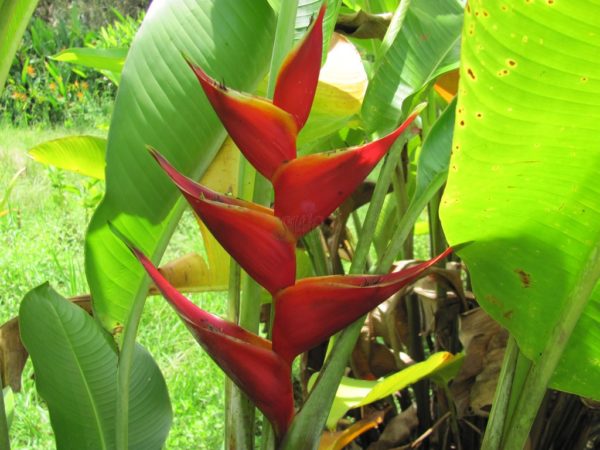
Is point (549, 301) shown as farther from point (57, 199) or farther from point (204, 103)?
point (57, 199)

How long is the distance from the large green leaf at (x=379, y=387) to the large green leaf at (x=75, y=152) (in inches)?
19.2

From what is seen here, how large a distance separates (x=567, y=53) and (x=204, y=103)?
1.28 ft

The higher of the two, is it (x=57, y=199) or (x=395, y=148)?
(x=395, y=148)

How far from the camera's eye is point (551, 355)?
734 millimetres

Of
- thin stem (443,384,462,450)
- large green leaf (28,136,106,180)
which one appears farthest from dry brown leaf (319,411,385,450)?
large green leaf (28,136,106,180)

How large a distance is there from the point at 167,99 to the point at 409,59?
28cm

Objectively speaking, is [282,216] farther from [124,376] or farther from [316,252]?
[316,252]

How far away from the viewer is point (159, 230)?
2.79 feet

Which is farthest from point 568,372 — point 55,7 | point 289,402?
point 55,7

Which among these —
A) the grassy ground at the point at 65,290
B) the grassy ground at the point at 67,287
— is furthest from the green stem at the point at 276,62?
the grassy ground at the point at 67,287

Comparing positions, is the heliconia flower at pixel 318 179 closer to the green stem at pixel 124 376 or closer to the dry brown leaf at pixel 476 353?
the green stem at pixel 124 376

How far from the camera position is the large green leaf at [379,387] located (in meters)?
Answer: 0.86

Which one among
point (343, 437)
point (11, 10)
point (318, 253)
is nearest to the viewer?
point (11, 10)

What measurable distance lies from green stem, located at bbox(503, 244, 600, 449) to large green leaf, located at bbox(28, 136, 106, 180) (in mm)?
669
